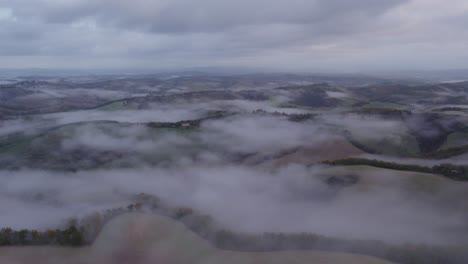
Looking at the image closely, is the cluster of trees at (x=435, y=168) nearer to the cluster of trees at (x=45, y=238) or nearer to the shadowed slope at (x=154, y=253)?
the shadowed slope at (x=154, y=253)

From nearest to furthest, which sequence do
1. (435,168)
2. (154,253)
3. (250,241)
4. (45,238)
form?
(154,253) < (250,241) < (45,238) < (435,168)

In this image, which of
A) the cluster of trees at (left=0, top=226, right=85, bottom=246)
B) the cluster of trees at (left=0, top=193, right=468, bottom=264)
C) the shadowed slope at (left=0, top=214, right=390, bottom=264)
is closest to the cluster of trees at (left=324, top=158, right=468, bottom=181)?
the cluster of trees at (left=0, top=193, right=468, bottom=264)

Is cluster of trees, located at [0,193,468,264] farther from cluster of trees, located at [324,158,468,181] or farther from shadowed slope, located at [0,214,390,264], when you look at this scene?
cluster of trees, located at [324,158,468,181]

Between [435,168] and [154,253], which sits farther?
[435,168]

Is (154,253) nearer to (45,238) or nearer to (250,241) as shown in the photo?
(250,241)

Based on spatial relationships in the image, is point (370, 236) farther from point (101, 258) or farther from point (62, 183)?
point (62, 183)

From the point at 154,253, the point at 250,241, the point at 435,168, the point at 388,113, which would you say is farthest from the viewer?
the point at 388,113

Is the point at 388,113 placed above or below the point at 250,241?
above

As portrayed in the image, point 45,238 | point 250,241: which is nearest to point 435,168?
point 250,241

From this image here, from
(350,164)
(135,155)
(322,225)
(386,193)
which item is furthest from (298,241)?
(135,155)

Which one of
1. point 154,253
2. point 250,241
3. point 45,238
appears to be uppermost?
point 250,241

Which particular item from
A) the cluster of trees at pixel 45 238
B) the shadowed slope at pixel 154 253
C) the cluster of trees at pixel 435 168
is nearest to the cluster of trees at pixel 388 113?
the cluster of trees at pixel 435 168

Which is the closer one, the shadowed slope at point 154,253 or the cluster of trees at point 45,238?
the shadowed slope at point 154,253
